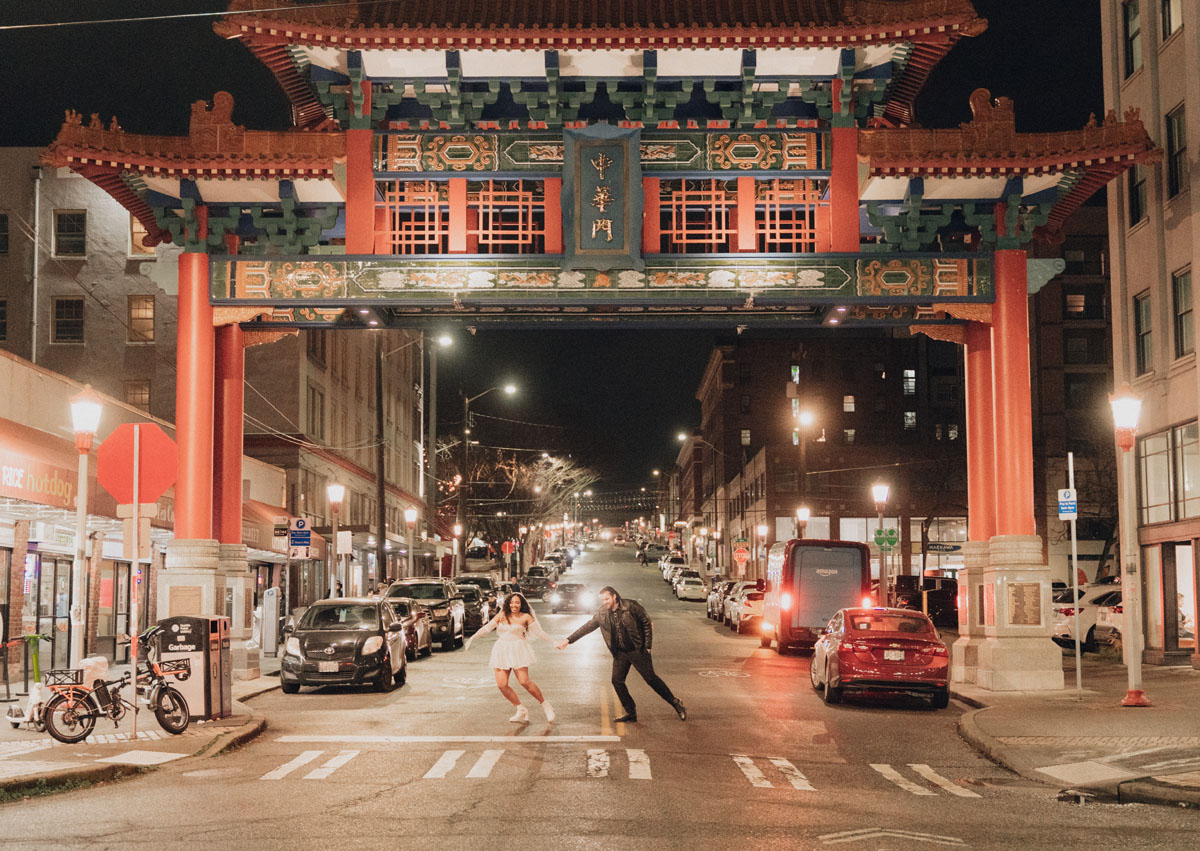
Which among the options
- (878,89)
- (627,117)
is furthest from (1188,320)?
(627,117)

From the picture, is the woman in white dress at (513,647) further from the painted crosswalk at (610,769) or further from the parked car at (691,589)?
the parked car at (691,589)

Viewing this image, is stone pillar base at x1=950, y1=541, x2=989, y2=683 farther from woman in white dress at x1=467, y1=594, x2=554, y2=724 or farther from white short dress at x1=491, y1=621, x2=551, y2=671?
white short dress at x1=491, y1=621, x2=551, y2=671

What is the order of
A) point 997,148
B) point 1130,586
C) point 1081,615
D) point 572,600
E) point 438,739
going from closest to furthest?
point 438,739
point 1130,586
point 997,148
point 1081,615
point 572,600

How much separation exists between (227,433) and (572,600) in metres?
34.2

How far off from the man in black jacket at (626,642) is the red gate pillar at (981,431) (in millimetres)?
8244

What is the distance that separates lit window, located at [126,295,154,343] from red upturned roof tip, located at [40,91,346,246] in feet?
85.2

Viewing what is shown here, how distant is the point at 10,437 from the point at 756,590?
26.3 metres

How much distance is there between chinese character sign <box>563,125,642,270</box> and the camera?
21.5 m

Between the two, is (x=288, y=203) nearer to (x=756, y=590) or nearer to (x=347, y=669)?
(x=347, y=669)

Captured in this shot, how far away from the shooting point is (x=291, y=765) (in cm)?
1406

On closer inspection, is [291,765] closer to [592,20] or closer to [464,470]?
[592,20]

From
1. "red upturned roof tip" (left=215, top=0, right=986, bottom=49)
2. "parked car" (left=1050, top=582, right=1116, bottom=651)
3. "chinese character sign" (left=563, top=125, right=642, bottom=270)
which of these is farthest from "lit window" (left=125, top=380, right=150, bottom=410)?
"parked car" (left=1050, top=582, right=1116, bottom=651)

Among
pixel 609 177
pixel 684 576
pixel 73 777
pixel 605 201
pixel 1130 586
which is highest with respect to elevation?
pixel 609 177

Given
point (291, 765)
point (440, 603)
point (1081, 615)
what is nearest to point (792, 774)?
point (291, 765)
